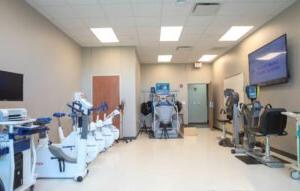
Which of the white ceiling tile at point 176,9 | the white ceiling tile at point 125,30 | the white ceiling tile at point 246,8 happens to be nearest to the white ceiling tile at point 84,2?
the white ceiling tile at point 176,9

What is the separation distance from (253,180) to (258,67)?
3.58 metres

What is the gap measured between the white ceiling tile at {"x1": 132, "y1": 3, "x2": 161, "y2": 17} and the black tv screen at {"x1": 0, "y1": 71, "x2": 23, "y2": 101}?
2.63 meters

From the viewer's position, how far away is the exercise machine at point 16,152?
2.80 metres

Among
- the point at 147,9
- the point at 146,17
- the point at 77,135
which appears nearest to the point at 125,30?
the point at 146,17

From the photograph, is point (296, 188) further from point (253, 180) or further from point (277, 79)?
point (277, 79)

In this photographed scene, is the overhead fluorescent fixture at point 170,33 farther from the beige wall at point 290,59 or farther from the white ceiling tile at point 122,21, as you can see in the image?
the beige wall at point 290,59

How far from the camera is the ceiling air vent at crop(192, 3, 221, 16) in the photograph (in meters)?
4.86

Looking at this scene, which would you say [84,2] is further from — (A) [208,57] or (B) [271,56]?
(A) [208,57]

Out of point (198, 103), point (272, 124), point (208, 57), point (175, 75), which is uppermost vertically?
point (208, 57)

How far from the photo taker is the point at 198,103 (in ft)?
42.6

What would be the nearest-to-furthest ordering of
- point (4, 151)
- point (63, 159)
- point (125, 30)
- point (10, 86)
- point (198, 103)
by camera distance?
point (4, 151) < point (10, 86) < point (63, 159) < point (125, 30) < point (198, 103)

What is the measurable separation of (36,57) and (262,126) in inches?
187

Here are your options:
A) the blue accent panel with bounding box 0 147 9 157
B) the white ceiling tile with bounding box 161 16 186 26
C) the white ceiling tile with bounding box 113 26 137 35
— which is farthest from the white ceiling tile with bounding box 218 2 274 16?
the blue accent panel with bounding box 0 147 9 157

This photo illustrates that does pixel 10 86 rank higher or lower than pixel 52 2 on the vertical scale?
lower
